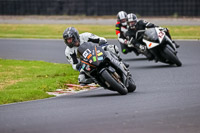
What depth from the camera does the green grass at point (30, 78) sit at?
10.9 metres

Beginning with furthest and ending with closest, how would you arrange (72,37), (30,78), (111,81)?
(30,78)
(72,37)
(111,81)

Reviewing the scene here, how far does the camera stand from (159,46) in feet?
51.4

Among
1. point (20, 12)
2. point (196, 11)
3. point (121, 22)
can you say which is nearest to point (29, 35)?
point (20, 12)

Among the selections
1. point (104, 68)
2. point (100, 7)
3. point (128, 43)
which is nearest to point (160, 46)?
point (128, 43)

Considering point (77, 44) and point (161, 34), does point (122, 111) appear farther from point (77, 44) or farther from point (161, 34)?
point (161, 34)

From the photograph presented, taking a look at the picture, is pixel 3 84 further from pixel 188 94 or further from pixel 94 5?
pixel 94 5

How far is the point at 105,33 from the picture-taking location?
28625 millimetres

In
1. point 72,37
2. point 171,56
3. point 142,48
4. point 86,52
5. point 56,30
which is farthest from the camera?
point 56,30

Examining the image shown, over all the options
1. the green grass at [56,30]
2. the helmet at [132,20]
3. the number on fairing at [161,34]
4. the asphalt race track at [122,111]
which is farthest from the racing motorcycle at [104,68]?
the green grass at [56,30]

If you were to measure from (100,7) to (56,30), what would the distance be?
3096 mm

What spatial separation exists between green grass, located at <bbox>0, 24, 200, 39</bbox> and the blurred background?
1.34m

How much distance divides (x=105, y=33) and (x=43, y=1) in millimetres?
6533

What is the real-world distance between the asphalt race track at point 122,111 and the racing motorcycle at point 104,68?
9.0 inches

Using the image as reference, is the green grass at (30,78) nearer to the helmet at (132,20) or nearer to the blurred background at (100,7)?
the helmet at (132,20)
